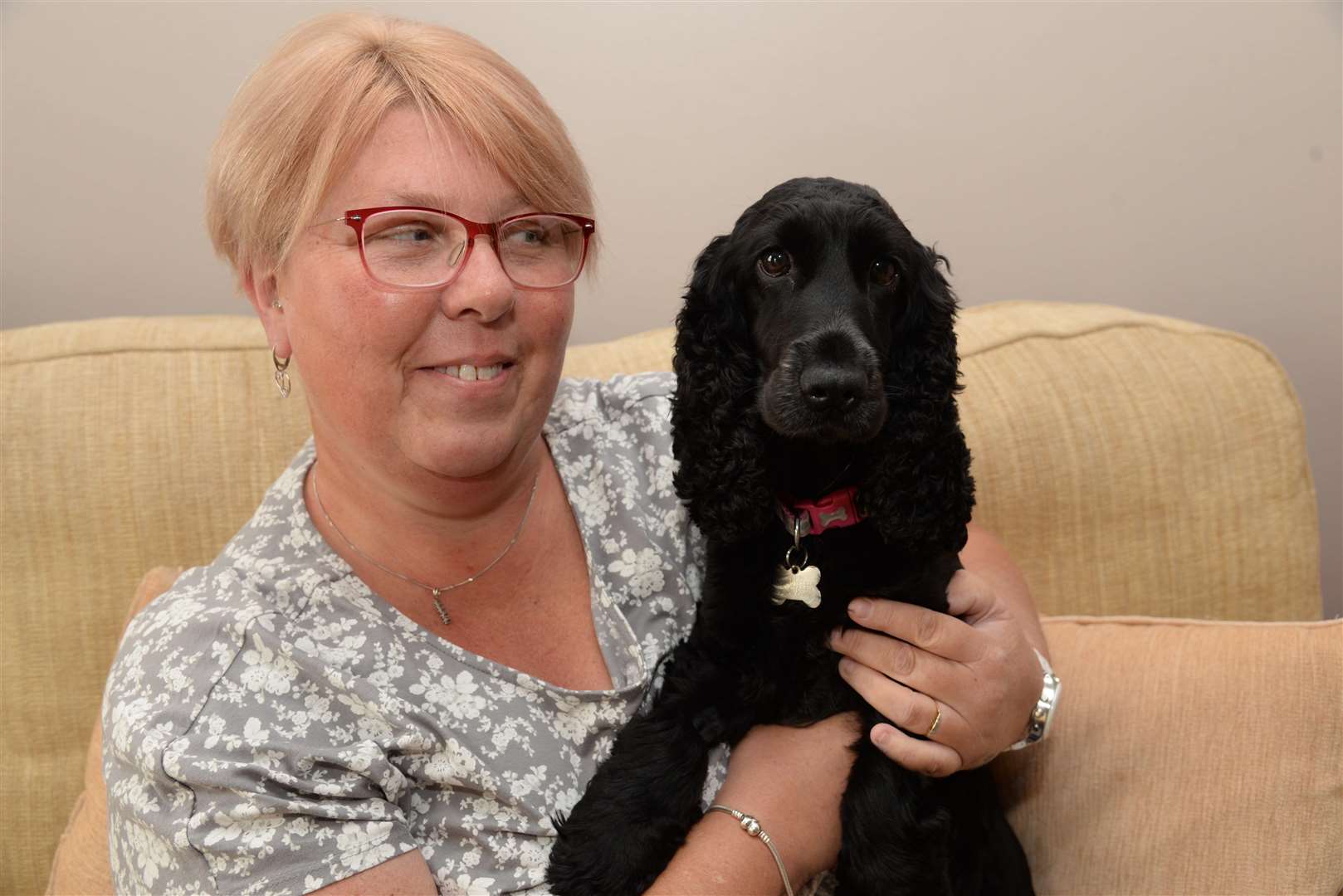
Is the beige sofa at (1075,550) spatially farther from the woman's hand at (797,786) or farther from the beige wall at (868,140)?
the woman's hand at (797,786)

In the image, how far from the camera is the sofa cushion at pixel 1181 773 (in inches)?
59.7

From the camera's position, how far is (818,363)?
1.14 m

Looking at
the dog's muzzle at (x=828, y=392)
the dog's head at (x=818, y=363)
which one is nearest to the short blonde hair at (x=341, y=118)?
the dog's head at (x=818, y=363)

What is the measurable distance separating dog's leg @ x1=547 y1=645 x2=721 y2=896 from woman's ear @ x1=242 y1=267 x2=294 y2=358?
66 centimetres

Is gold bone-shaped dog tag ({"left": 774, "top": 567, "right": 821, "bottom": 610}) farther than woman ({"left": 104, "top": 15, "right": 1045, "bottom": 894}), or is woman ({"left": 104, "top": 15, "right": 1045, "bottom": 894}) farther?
gold bone-shaped dog tag ({"left": 774, "top": 567, "right": 821, "bottom": 610})

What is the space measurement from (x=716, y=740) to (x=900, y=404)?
481 millimetres

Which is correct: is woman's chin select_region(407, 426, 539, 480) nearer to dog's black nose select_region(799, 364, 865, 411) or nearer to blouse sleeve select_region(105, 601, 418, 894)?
blouse sleeve select_region(105, 601, 418, 894)

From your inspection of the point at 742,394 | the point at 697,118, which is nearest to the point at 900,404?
the point at 742,394

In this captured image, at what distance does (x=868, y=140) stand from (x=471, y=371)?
148 centimetres

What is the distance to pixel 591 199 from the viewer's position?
140cm

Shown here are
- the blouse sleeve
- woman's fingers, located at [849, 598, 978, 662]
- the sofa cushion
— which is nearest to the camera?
the blouse sleeve

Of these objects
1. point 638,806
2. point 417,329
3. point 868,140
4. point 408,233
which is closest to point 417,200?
point 408,233

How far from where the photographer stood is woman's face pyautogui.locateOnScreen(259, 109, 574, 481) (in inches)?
47.3

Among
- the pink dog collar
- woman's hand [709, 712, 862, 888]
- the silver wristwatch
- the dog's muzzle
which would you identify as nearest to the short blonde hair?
the dog's muzzle
